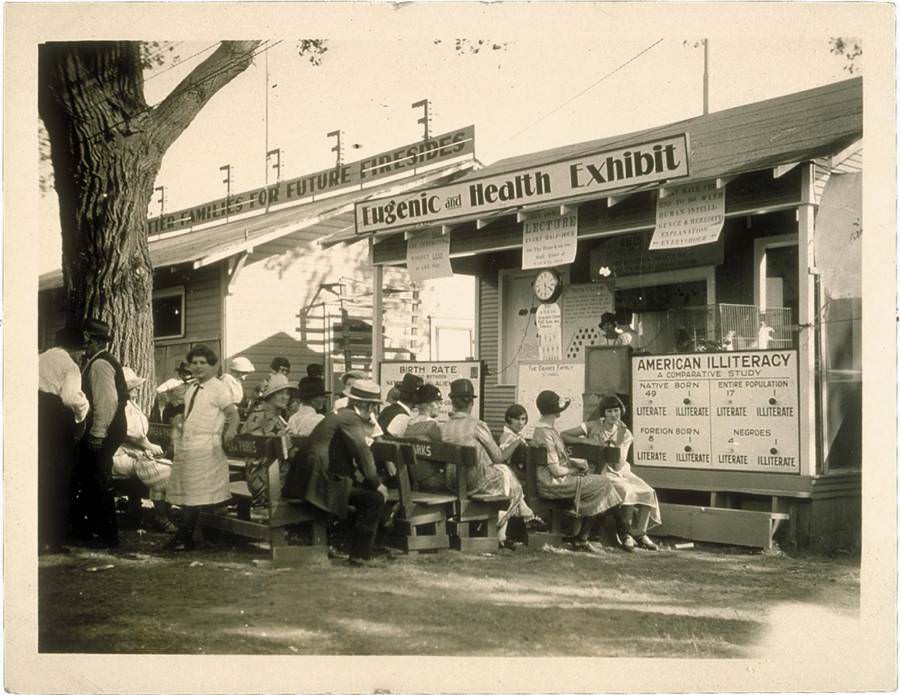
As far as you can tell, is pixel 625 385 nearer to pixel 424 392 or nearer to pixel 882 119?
pixel 424 392

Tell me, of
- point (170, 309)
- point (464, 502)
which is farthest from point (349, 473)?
point (170, 309)

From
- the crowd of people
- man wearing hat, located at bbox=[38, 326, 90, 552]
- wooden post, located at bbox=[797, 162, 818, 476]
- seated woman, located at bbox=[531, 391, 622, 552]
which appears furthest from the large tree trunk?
wooden post, located at bbox=[797, 162, 818, 476]

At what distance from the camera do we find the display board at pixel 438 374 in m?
9.75

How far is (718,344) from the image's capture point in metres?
8.95

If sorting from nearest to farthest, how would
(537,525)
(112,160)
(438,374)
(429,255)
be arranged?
(112,160), (537,525), (438,374), (429,255)

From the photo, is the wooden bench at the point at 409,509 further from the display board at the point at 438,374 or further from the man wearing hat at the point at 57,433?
the man wearing hat at the point at 57,433

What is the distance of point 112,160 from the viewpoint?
7.95 m

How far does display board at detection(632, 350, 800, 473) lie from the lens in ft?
24.5

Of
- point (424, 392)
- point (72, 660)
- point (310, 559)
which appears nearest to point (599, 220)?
point (424, 392)

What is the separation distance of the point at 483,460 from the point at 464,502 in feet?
1.18

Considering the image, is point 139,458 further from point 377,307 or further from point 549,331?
point 549,331

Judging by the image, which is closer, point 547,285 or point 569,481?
point 569,481

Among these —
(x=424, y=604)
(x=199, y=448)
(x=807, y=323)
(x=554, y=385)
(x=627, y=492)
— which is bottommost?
(x=424, y=604)

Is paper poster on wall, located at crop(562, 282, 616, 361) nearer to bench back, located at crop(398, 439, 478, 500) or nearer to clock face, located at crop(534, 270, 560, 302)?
clock face, located at crop(534, 270, 560, 302)
